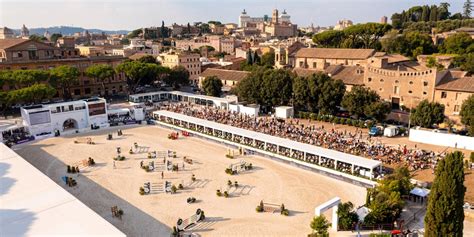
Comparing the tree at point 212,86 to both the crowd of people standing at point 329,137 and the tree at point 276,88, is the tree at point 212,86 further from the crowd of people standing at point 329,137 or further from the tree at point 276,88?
the tree at point 276,88

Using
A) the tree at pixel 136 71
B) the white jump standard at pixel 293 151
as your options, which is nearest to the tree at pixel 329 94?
the white jump standard at pixel 293 151

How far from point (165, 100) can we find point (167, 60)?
58.9ft

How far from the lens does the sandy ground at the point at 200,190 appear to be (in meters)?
19.7

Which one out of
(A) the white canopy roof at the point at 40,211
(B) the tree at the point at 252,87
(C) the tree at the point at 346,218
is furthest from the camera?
(B) the tree at the point at 252,87

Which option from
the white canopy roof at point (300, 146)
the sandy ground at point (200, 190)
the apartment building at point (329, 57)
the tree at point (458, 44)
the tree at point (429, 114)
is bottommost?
the sandy ground at point (200, 190)

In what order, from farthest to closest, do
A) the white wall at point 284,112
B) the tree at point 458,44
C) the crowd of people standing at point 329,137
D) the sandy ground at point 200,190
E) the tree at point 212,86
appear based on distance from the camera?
the tree at point 458,44 → the tree at point 212,86 → the white wall at point 284,112 → the crowd of people standing at point 329,137 → the sandy ground at point 200,190

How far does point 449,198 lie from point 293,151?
1529cm

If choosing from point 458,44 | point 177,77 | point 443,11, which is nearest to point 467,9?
point 443,11

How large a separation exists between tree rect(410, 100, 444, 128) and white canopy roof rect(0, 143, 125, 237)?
1187 inches

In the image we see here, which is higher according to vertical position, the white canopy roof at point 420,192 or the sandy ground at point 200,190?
the white canopy roof at point 420,192

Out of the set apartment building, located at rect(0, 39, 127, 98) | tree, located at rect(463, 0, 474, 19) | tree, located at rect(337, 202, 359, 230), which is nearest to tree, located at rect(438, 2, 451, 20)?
tree, located at rect(463, 0, 474, 19)

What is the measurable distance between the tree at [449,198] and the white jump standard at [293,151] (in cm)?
943

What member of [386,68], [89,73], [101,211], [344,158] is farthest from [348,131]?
[89,73]

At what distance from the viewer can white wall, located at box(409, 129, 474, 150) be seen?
3073 centimetres
